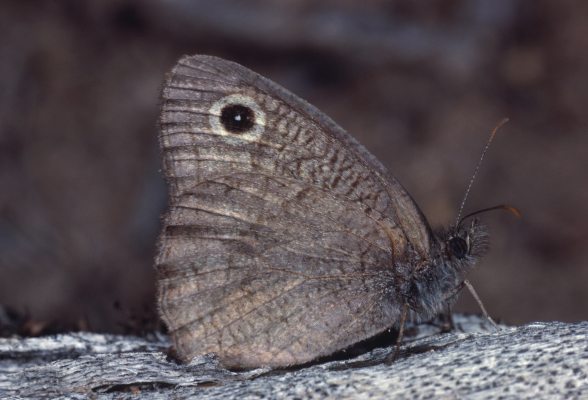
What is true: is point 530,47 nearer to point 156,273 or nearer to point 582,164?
point 582,164

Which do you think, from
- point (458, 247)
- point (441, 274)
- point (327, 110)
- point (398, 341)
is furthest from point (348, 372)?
point (327, 110)

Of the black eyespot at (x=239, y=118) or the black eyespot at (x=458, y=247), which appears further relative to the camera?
the black eyespot at (x=458, y=247)

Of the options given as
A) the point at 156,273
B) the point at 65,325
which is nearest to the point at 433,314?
the point at 156,273

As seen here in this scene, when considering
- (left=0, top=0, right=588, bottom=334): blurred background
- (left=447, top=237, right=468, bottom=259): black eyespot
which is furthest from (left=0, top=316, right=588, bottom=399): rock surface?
(left=0, top=0, right=588, bottom=334): blurred background

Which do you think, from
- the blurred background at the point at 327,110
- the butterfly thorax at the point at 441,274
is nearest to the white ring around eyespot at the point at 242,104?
the butterfly thorax at the point at 441,274

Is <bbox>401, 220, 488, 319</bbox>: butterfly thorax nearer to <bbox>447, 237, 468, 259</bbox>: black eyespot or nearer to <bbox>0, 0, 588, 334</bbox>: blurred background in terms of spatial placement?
<bbox>447, 237, 468, 259</bbox>: black eyespot

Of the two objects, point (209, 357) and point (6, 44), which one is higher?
point (6, 44)

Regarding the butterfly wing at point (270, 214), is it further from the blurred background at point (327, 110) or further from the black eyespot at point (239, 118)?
the blurred background at point (327, 110)
